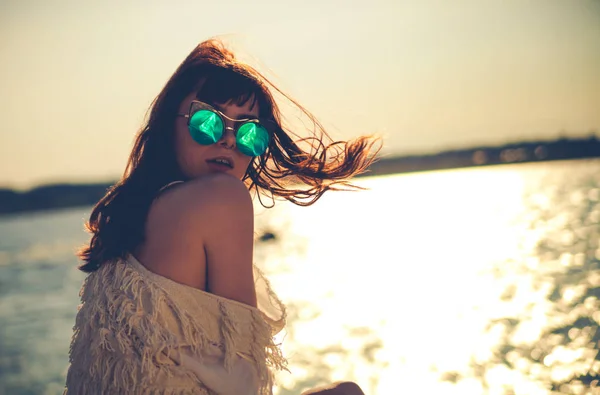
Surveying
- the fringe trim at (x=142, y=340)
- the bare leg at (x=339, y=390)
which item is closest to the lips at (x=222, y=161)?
the fringe trim at (x=142, y=340)

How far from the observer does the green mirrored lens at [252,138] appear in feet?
7.25

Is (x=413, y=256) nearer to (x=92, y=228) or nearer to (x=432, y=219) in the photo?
(x=432, y=219)

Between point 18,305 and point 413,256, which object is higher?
point 413,256

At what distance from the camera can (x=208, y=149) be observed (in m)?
2.25

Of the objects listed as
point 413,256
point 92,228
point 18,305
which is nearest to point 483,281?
point 413,256

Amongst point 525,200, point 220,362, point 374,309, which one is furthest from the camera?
point 525,200

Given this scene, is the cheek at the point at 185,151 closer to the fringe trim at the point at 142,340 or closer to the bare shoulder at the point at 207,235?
the bare shoulder at the point at 207,235

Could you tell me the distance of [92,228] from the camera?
8.13 ft

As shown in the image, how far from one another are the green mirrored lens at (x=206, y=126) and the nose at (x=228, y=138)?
0.16 feet

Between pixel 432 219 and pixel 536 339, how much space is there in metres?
50.9

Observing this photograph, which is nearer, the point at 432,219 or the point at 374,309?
the point at 374,309

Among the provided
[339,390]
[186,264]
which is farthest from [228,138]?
[339,390]

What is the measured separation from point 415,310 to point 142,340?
20.1 m

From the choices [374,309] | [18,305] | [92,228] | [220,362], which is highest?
[92,228]
